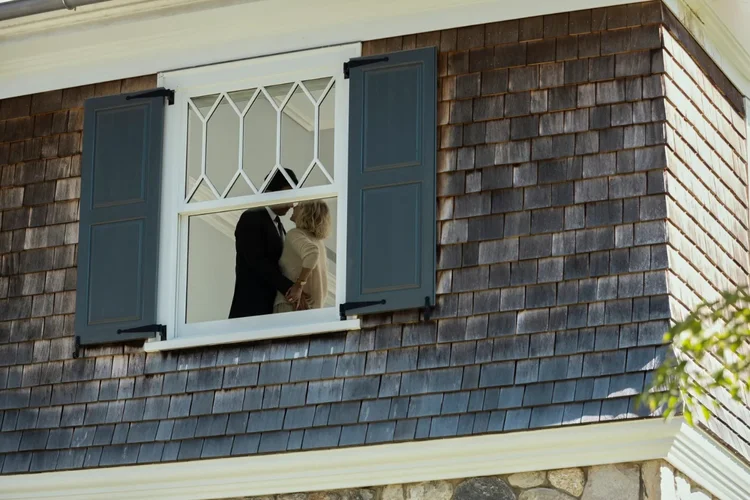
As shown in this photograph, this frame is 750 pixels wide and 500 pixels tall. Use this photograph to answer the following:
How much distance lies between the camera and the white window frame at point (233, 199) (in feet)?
29.2

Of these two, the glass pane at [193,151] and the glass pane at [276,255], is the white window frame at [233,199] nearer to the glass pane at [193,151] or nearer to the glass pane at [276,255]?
the glass pane at [193,151]

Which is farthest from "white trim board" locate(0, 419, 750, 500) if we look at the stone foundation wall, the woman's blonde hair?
the woman's blonde hair

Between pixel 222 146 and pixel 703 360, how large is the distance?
14.8 ft

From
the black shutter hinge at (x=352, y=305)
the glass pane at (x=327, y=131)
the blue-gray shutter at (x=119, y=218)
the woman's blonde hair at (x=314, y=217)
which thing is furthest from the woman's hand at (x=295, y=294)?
the glass pane at (x=327, y=131)

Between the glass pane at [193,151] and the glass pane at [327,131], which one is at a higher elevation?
the glass pane at [327,131]

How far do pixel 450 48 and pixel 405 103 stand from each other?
0.43 m

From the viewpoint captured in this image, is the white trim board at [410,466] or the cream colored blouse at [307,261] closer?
the white trim board at [410,466]

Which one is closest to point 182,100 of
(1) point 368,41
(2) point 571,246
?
(1) point 368,41

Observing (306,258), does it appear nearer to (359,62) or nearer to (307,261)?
(307,261)

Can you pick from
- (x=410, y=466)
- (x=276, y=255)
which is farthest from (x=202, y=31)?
(x=410, y=466)

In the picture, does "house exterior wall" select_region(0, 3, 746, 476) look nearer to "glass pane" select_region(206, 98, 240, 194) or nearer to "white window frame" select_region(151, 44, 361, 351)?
"white window frame" select_region(151, 44, 361, 351)

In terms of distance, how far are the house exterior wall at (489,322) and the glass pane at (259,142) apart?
2823mm

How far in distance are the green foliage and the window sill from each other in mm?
1924

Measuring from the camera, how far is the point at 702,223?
872 centimetres
